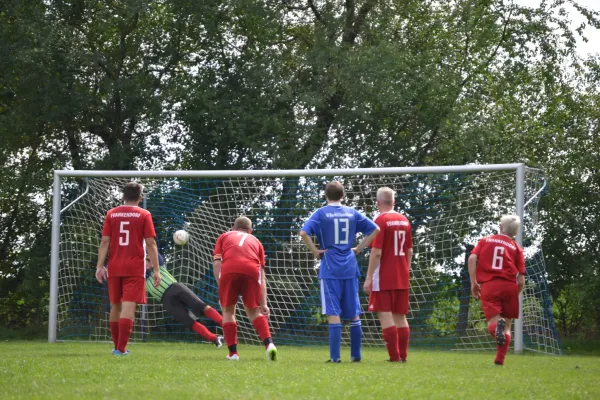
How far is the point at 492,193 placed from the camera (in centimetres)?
1437

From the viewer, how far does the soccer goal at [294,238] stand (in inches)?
551

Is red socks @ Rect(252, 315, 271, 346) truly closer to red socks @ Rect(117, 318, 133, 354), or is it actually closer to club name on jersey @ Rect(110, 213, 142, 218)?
red socks @ Rect(117, 318, 133, 354)

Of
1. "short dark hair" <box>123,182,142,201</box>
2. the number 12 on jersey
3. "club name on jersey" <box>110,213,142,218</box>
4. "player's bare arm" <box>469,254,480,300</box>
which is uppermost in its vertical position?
"short dark hair" <box>123,182,142,201</box>

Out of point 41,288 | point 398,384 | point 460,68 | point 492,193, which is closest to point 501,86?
point 460,68

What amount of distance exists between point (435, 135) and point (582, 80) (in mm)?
3381

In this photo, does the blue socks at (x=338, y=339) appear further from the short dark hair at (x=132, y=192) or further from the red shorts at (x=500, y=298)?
the short dark hair at (x=132, y=192)

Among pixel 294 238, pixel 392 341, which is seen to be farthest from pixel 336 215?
pixel 294 238

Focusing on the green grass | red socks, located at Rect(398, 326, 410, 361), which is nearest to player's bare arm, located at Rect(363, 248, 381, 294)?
red socks, located at Rect(398, 326, 410, 361)

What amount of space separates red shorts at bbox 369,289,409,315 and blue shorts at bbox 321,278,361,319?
226 mm

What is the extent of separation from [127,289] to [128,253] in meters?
0.36

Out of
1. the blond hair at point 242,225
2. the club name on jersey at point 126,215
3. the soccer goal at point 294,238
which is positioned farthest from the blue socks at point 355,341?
the soccer goal at point 294,238

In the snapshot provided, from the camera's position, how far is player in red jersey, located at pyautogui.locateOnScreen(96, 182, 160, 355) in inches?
360

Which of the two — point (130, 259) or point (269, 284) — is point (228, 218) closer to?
point (269, 284)

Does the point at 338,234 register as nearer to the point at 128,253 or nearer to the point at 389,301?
the point at 389,301
